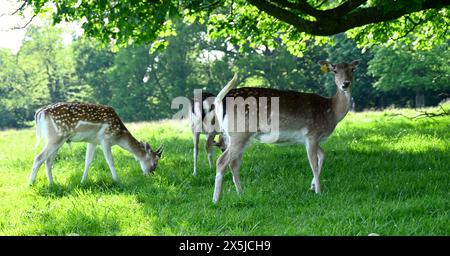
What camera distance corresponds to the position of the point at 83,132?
816 cm

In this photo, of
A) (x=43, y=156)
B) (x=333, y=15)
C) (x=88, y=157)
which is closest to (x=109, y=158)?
(x=88, y=157)

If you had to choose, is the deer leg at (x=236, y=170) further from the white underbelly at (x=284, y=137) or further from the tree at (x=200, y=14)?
the tree at (x=200, y=14)

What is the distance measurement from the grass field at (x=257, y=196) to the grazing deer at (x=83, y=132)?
267mm

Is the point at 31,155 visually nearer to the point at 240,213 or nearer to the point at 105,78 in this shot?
the point at 240,213

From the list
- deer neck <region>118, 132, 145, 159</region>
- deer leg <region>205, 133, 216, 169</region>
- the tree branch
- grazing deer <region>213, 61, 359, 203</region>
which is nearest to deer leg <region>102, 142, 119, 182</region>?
deer neck <region>118, 132, 145, 159</region>

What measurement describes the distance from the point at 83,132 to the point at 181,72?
139 feet

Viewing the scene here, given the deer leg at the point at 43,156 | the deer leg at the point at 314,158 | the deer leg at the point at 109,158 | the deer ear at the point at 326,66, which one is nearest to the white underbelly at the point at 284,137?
the deer leg at the point at 314,158

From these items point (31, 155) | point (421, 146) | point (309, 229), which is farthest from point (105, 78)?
point (309, 229)

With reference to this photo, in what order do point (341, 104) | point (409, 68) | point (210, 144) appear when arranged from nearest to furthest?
point (341, 104) < point (210, 144) < point (409, 68)

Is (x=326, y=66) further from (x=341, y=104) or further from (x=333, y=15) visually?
(x=333, y=15)

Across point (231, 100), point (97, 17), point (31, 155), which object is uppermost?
A: point (97, 17)

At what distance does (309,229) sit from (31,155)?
8300 millimetres

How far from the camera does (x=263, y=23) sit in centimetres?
1173

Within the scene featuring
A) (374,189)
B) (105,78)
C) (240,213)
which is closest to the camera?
(240,213)
